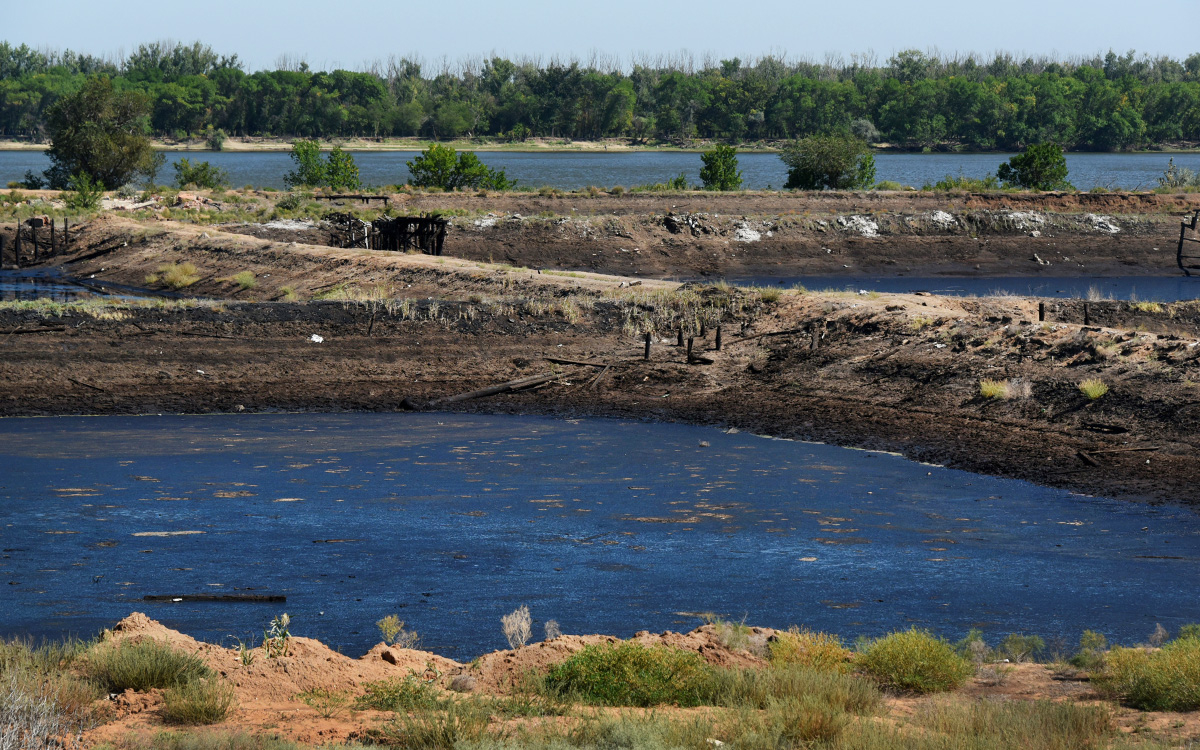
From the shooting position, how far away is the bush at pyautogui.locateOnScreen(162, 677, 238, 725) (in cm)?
908

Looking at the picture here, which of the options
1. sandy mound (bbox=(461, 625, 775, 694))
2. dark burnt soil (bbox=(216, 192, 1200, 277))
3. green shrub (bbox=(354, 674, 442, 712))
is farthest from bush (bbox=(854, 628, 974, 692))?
dark burnt soil (bbox=(216, 192, 1200, 277))

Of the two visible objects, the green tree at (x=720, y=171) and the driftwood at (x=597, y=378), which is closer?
the driftwood at (x=597, y=378)

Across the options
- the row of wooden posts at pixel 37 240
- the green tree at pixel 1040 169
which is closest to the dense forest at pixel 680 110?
the green tree at pixel 1040 169

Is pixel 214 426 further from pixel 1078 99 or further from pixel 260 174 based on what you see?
pixel 1078 99

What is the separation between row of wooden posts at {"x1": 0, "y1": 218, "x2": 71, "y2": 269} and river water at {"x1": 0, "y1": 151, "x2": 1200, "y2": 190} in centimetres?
4575

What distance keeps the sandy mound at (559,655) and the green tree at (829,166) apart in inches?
2704

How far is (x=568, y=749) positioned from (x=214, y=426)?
61.4 feet

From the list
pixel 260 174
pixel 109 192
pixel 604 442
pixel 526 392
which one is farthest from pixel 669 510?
pixel 260 174

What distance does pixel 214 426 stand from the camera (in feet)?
81.6

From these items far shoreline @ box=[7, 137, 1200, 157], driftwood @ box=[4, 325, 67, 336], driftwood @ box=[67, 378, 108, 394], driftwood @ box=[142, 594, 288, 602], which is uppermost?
far shoreline @ box=[7, 137, 1200, 157]

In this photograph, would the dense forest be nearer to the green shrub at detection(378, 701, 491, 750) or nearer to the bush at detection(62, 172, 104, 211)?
the bush at detection(62, 172, 104, 211)

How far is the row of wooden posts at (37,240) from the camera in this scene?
5269 centimetres

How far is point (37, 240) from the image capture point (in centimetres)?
5400

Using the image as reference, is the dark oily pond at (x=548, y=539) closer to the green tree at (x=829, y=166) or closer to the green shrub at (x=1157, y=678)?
the green shrub at (x=1157, y=678)
